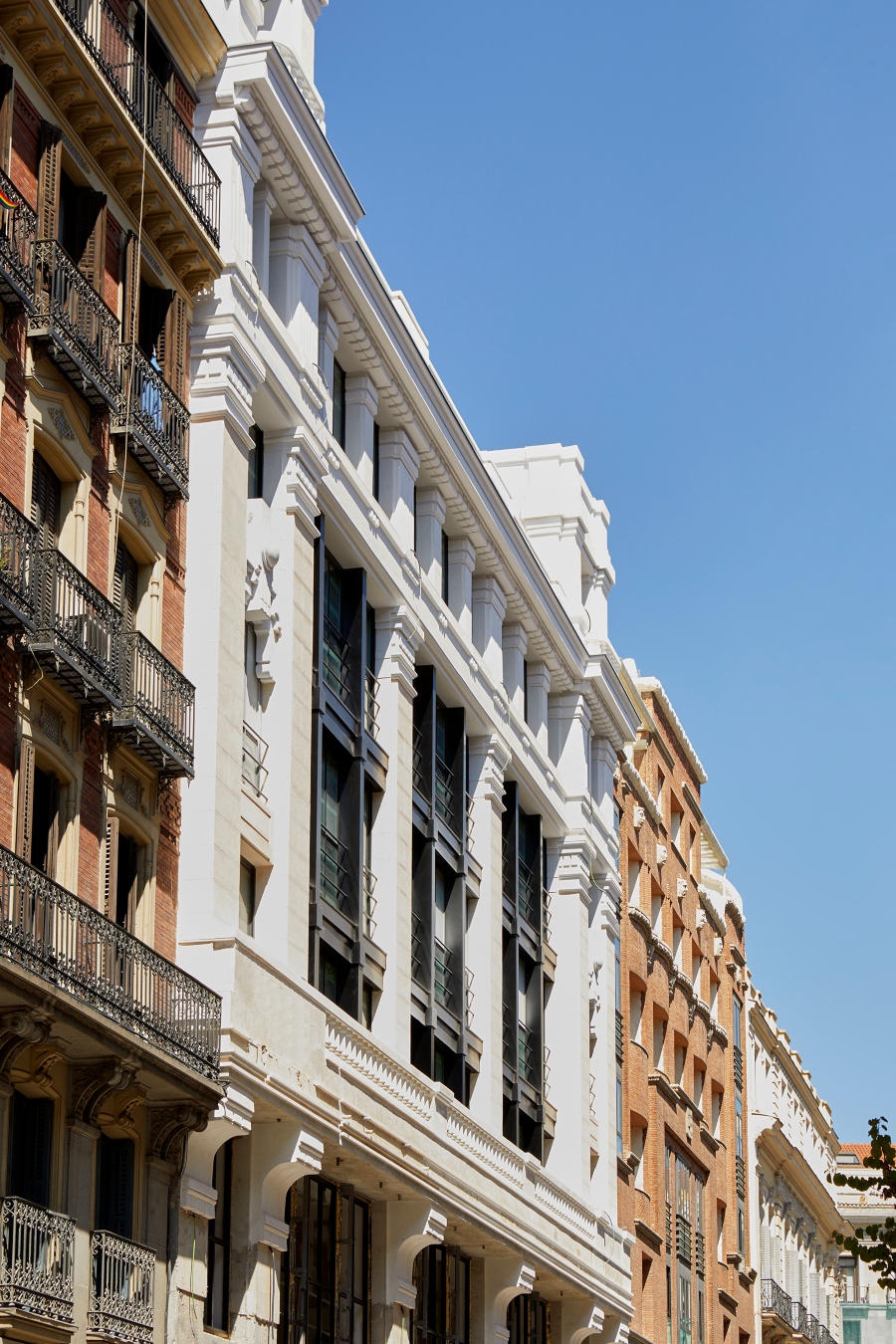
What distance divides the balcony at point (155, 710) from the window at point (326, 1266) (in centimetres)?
817

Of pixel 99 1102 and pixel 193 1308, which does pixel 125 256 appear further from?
pixel 193 1308

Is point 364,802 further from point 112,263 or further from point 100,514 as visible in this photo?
point 112,263

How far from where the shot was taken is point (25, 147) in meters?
25.0

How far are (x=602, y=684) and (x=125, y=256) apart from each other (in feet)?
83.0

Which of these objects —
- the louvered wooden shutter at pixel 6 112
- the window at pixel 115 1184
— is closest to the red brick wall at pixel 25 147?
the louvered wooden shutter at pixel 6 112

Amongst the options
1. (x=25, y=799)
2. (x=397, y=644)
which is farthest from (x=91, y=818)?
(x=397, y=644)

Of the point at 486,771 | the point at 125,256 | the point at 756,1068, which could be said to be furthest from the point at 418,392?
the point at 756,1068

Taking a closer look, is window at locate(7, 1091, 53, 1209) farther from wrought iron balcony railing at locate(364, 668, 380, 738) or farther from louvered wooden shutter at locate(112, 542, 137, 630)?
wrought iron balcony railing at locate(364, 668, 380, 738)

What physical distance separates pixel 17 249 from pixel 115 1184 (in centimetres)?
1069

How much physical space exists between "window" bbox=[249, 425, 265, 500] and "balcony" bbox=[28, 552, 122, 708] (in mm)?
7302

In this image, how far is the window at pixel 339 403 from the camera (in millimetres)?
37188

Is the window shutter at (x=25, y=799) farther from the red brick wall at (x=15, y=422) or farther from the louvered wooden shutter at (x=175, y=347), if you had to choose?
the louvered wooden shutter at (x=175, y=347)

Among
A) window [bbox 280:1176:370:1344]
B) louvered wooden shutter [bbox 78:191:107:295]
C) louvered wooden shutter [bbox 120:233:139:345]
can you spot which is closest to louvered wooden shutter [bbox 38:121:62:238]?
louvered wooden shutter [bbox 78:191:107:295]

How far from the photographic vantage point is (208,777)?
28047mm
